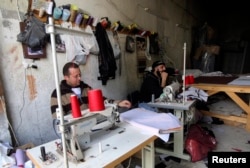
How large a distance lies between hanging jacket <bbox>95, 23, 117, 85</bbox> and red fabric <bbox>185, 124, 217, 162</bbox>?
1.34 meters

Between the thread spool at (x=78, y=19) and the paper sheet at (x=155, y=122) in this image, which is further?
the thread spool at (x=78, y=19)

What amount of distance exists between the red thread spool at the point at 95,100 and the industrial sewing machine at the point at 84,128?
0.10 feet

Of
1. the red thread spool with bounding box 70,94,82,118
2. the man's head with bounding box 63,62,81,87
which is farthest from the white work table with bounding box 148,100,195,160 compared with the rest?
Result: the red thread spool with bounding box 70,94,82,118

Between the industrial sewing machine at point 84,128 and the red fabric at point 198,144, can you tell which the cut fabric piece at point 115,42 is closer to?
the red fabric at point 198,144

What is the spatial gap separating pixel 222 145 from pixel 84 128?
209cm

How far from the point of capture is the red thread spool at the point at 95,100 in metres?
1.07

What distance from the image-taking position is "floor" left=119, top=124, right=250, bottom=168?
6.59ft

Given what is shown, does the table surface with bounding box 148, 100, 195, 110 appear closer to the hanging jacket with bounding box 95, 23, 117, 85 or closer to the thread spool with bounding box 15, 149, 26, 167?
the hanging jacket with bounding box 95, 23, 117, 85

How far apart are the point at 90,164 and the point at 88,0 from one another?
2.20m

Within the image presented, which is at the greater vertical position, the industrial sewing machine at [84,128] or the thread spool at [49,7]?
the thread spool at [49,7]

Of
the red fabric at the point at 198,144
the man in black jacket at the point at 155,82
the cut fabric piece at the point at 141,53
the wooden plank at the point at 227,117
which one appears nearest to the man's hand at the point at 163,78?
the man in black jacket at the point at 155,82

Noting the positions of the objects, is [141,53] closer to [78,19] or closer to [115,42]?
[115,42]

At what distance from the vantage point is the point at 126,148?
1.03m

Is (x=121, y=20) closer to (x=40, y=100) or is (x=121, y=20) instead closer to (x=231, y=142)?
(x=40, y=100)
